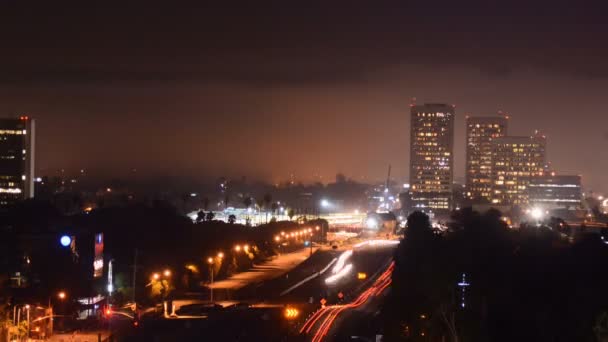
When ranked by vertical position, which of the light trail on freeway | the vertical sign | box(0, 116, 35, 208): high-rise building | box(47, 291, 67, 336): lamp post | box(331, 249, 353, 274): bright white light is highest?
box(0, 116, 35, 208): high-rise building

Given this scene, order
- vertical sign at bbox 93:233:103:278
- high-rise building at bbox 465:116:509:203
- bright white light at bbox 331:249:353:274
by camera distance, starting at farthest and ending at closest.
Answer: high-rise building at bbox 465:116:509:203 → bright white light at bbox 331:249:353:274 → vertical sign at bbox 93:233:103:278

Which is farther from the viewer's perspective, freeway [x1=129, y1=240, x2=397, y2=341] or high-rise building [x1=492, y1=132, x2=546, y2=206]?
high-rise building [x1=492, y1=132, x2=546, y2=206]

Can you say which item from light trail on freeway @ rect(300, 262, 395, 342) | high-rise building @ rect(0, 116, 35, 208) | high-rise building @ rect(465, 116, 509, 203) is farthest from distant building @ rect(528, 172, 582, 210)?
light trail on freeway @ rect(300, 262, 395, 342)

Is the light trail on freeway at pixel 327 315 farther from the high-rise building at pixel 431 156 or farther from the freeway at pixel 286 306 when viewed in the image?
the high-rise building at pixel 431 156

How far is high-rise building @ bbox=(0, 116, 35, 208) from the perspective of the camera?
281ft

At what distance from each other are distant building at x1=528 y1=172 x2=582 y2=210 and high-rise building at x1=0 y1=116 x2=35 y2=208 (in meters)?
71.7

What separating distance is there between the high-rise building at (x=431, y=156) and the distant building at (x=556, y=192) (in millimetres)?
13316

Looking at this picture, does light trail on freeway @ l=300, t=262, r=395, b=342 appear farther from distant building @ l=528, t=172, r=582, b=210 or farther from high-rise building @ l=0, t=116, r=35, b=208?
distant building @ l=528, t=172, r=582, b=210

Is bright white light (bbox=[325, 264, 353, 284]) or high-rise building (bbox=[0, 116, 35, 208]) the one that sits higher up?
high-rise building (bbox=[0, 116, 35, 208])

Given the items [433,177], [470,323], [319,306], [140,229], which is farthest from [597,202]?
[470,323]

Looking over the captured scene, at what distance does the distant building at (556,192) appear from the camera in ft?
424

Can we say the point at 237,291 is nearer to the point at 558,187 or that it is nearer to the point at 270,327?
the point at 270,327

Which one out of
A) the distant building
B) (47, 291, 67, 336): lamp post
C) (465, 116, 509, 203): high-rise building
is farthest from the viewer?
(465, 116, 509, 203): high-rise building

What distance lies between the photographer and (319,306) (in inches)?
1339
